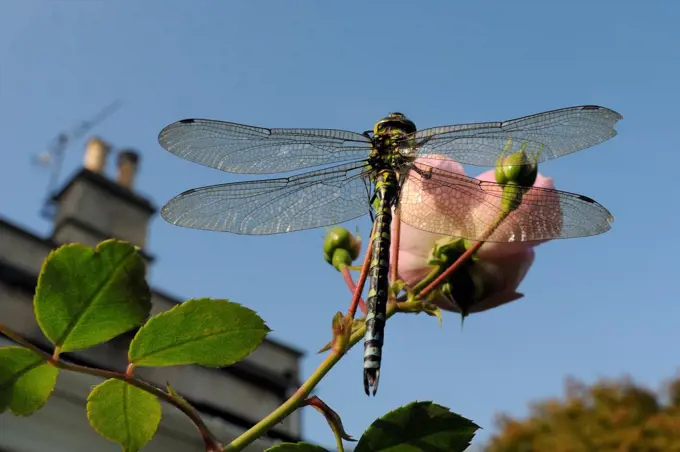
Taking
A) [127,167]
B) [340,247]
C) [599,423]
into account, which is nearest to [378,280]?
[340,247]

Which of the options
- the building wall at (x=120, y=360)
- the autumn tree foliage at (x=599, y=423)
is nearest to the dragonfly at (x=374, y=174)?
the building wall at (x=120, y=360)

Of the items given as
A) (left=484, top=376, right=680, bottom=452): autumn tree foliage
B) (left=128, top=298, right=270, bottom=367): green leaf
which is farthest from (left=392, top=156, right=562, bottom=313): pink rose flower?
(left=484, top=376, right=680, bottom=452): autumn tree foliage

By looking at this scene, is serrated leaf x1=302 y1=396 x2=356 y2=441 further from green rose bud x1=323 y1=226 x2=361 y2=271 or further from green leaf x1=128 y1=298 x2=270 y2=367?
green rose bud x1=323 y1=226 x2=361 y2=271

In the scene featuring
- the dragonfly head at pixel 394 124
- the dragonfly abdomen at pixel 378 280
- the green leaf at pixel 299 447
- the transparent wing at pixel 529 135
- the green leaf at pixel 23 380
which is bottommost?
the green leaf at pixel 23 380

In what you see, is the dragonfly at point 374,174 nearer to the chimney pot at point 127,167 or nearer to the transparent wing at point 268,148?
the transparent wing at point 268,148

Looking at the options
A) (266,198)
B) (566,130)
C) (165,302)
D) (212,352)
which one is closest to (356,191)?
(266,198)

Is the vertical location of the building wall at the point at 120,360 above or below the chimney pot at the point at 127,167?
below

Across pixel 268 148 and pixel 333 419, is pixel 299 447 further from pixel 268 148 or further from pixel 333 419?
pixel 268 148
